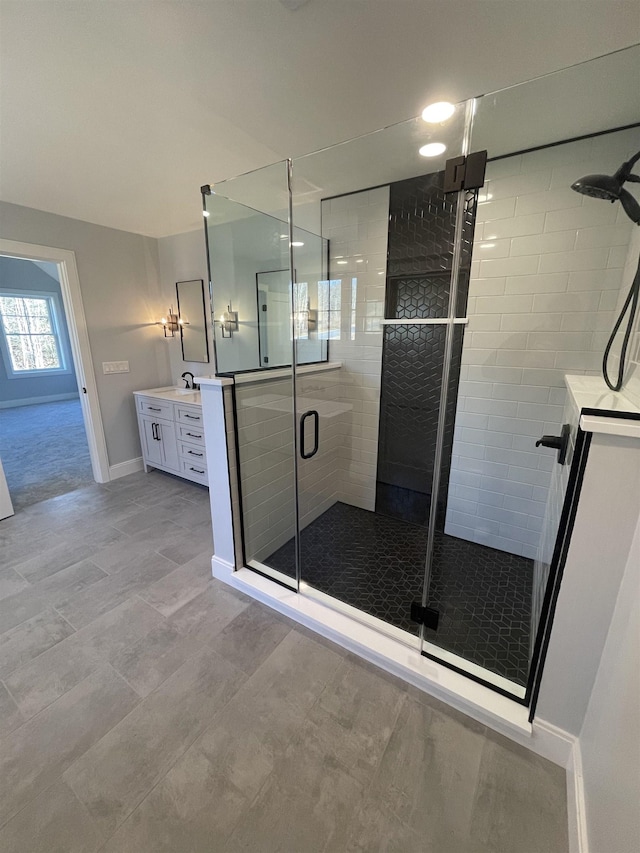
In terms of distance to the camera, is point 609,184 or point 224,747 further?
point 224,747

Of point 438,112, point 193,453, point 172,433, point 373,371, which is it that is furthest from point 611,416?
point 172,433

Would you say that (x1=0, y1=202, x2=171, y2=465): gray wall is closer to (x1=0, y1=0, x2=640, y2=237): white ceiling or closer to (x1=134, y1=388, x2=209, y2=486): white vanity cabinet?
(x1=134, y1=388, x2=209, y2=486): white vanity cabinet

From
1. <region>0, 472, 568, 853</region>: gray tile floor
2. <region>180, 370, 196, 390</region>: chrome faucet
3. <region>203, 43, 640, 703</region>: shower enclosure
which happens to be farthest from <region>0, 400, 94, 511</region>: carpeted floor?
<region>203, 43, 640, 703</region>: shower enclosure

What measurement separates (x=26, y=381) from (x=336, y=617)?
8706mm

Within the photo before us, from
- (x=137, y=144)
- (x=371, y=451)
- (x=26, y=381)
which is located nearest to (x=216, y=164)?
(x=137, y=144)

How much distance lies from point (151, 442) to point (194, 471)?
72 centimetres

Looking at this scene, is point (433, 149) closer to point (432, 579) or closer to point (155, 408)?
point (432, 579)

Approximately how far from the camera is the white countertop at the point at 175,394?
3.20 meters

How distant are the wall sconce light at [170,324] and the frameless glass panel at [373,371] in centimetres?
193

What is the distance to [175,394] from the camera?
140 inches

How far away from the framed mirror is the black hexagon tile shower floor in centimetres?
231

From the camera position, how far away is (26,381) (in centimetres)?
718

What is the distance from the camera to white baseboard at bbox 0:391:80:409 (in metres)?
6.94

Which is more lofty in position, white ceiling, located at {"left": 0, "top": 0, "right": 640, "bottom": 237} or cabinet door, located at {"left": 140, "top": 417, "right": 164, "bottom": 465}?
white ceiling, located at {"left": 0, "top": 0, "right": 640, "bottom": 237}
